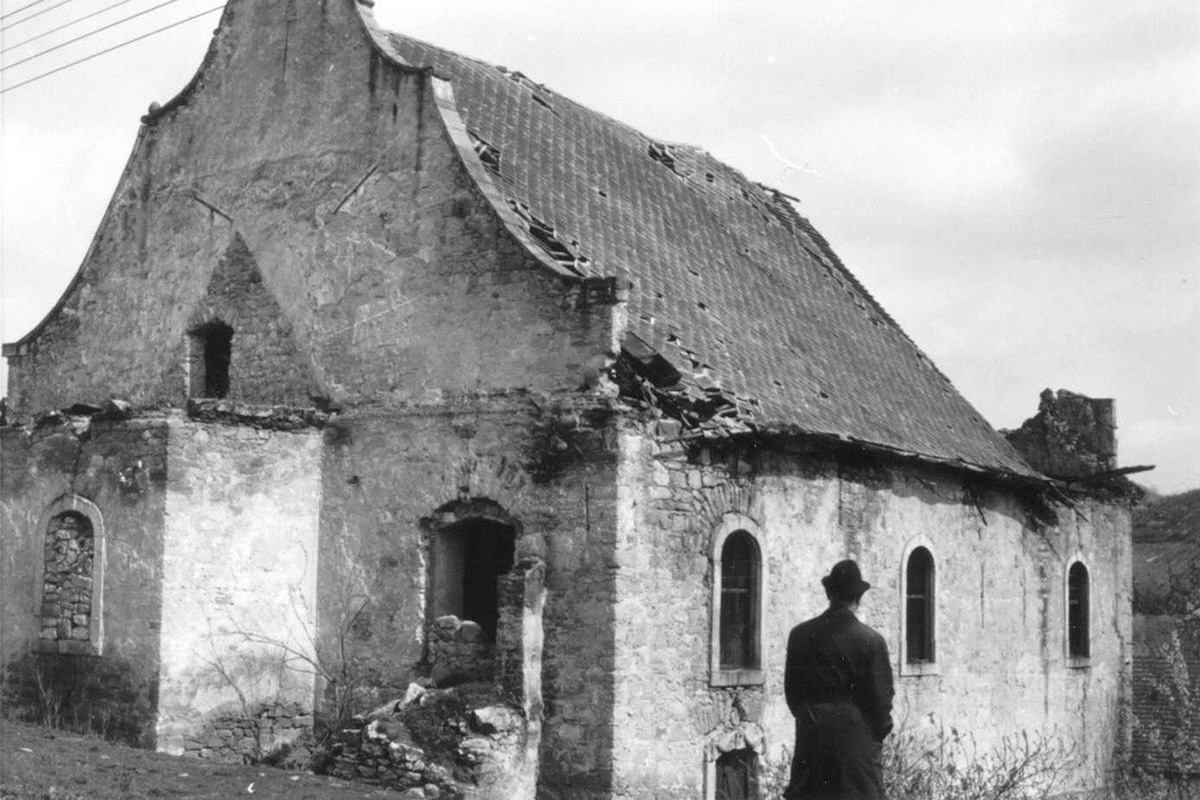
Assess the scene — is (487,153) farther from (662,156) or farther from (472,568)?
(662,156)

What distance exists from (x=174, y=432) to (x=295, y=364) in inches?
83.2

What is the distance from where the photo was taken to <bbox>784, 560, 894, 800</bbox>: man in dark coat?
877cm

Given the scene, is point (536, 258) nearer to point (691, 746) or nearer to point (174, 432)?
point (174, 432)

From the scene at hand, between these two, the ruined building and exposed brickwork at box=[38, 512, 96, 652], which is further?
exposed brickwork at box=[38, 512, 96, 652]

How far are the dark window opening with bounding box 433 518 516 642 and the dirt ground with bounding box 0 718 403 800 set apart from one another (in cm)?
225

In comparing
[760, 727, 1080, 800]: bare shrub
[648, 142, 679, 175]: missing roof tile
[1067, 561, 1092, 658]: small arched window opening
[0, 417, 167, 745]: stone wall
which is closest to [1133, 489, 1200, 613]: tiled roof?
[1067, 561, 1092, 658]: small arched window opening

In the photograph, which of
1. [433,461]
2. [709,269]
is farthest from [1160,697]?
[433,461]

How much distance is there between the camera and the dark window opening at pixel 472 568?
605 inches

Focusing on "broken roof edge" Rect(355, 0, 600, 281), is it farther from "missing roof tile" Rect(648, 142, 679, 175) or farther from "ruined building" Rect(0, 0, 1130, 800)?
"missing roof tile" Rect(648, 142, 679, 175)

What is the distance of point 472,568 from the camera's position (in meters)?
15.6

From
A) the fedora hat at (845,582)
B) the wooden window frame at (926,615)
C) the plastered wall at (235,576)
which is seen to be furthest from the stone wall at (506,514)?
the fedora hat at (845,582)

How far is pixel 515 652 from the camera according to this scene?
46.3 ft

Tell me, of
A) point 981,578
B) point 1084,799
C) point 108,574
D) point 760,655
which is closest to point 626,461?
point 760,655

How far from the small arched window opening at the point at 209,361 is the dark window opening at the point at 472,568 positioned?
12.4 ft
